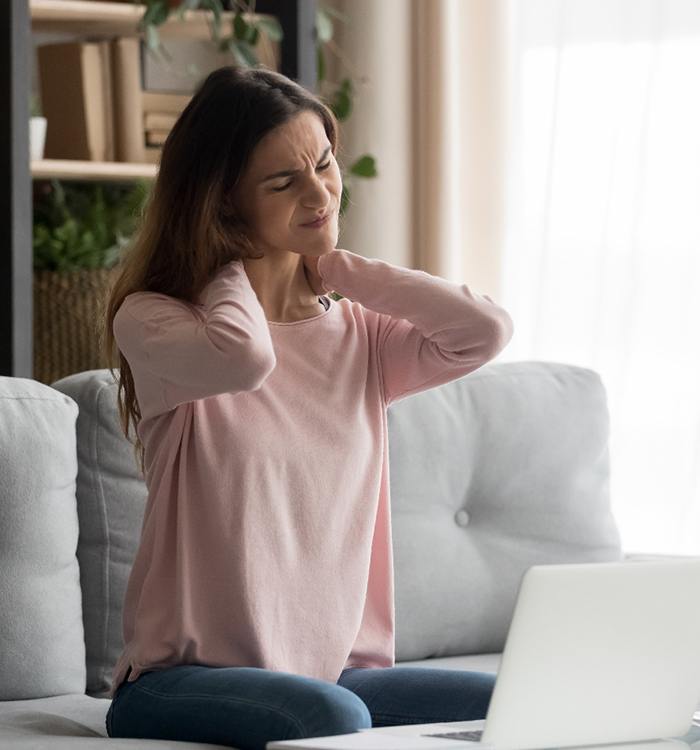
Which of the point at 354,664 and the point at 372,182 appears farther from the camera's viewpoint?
the point at 372,182

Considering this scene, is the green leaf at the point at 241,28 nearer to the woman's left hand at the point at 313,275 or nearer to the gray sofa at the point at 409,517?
the gray sofa at the point at 409,517

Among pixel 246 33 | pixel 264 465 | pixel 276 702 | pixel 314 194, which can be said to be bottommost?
pixel 276 702

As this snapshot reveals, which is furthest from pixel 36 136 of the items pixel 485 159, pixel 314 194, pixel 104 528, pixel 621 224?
pixel 314 194

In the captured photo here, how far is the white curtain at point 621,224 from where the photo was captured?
2.91m

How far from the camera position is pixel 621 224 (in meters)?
2.98

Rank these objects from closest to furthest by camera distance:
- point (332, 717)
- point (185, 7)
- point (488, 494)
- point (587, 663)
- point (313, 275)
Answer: point (587, 663)
point (332, 717)
point (313, 275)
point (488, 494)
point (185, 7)

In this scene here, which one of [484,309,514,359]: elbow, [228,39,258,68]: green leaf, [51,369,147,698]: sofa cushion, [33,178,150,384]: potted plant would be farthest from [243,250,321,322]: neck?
[228,39,258,68]: green leaf

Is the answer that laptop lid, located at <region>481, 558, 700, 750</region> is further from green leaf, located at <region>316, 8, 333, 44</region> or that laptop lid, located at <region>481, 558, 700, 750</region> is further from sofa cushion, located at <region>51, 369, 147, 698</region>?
green leaf, located at <region>316, 8, 333, 44</region>

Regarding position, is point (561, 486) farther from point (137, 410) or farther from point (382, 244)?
point (382, 244)

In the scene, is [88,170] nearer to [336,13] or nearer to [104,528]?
[336,13]

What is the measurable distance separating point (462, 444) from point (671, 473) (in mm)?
980

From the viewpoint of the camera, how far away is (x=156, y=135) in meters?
2.91

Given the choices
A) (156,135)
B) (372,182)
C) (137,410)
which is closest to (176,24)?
(156,135)

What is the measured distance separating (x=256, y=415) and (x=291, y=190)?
0.83ft
